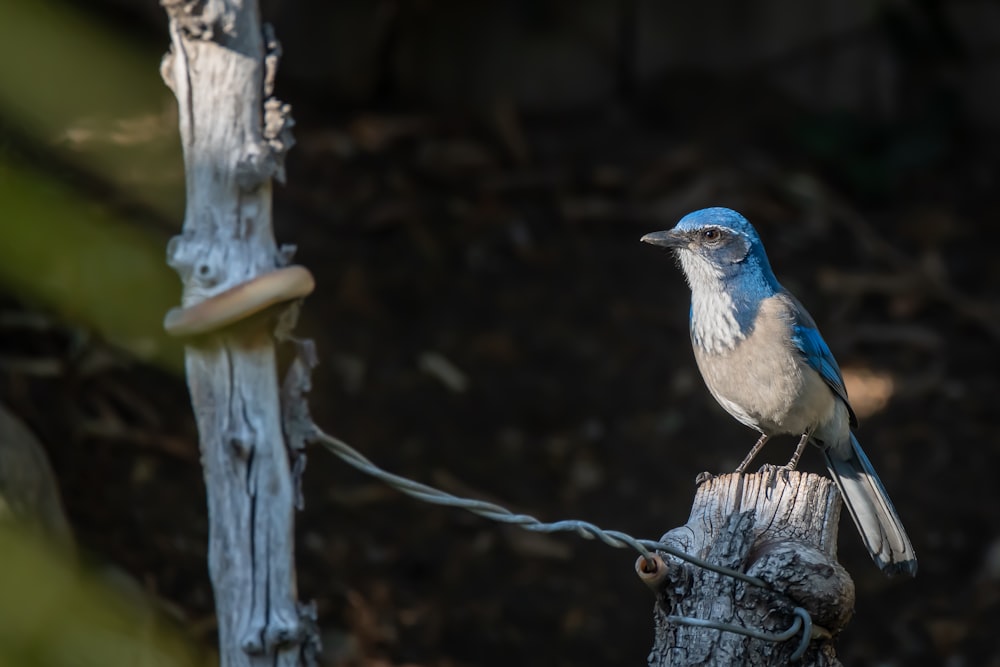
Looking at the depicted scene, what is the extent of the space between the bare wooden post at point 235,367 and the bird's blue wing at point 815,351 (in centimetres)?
175

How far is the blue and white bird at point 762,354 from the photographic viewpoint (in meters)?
3.94

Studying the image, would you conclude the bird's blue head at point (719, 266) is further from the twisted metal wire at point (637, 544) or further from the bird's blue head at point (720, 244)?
the twisted metal wire at point (637, 544)

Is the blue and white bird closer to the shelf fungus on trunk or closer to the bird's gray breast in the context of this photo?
the bird's gray breast

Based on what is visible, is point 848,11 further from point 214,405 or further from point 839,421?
point 214,405

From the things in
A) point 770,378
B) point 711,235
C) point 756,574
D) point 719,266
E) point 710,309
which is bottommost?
point 756,574

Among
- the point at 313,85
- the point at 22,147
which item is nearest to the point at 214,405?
the point at 22,147

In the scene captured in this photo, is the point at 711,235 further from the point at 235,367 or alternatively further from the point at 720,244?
the point at 235,367

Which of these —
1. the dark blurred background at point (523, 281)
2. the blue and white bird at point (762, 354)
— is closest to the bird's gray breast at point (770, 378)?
the blue and white bird at point (762, 354)

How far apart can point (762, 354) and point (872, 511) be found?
0.60m

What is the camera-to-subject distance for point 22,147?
20.8 ft

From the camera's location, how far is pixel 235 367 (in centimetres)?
332

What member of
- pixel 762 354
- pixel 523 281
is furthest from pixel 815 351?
pixel 523 281

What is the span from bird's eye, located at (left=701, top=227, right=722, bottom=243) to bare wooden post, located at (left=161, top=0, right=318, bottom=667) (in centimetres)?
153

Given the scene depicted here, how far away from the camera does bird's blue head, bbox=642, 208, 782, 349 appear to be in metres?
4.07
